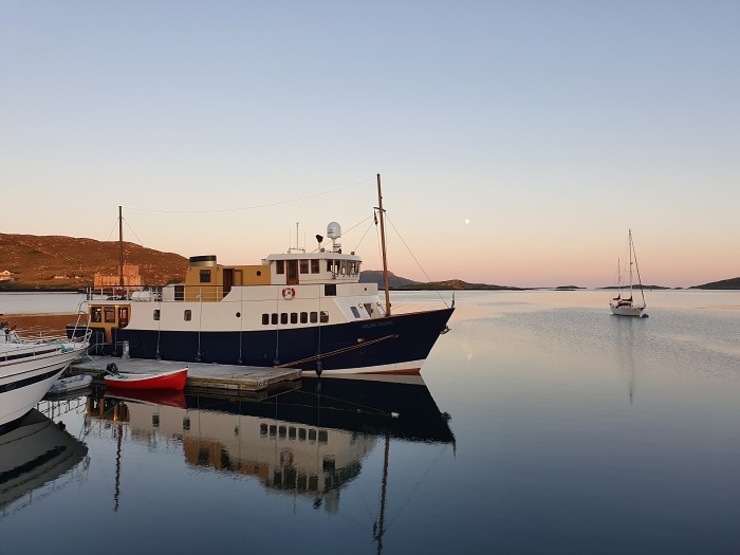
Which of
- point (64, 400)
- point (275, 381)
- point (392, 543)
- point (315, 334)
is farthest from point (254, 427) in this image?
point (64, 400)

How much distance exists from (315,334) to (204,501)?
17100 millimetres

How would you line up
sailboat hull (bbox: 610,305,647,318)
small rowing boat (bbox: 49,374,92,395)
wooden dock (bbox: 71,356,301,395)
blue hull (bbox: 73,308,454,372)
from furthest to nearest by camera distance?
sailboat hull (bbox: 610,305,647,318) → blue hull (bbox: 73,308,454,372) → small rowing boat (bbox: 49,374,92,395) → wooden dock (bbox: 71,356,301,395)

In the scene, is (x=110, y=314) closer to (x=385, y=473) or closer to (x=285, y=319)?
(x=285, y=319)

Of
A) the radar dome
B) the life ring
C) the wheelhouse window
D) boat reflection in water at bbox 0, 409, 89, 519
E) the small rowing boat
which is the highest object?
the radar dome

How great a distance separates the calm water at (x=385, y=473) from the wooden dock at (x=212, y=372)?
1.41 metres

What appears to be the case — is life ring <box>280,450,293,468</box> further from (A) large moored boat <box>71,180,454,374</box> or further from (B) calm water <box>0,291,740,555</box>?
(A) large moored boat <box>71,180,454,374</box>

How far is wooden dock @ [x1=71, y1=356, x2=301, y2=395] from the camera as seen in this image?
93.5 ft

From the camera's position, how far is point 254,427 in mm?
22188

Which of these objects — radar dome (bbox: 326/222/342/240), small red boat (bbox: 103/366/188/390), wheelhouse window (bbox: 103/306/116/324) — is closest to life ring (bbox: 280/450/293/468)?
small red boat (bbox: 103/366/188/390)

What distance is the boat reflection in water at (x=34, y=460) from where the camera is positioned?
15.1 meters

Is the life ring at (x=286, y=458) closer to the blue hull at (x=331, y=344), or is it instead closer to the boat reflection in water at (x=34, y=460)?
the boat reflection in water at (x=34, y=460)

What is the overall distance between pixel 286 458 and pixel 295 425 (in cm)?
426

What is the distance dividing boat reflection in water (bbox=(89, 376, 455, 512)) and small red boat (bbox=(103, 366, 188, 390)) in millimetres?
550

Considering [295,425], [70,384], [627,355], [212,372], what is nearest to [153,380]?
[212,372]
